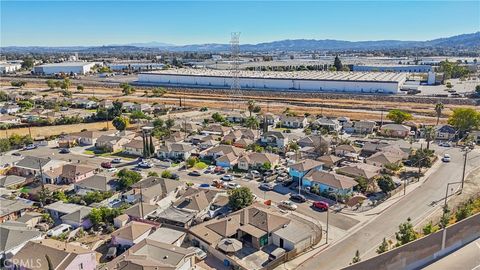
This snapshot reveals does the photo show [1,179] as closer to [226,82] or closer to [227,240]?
[227,240]

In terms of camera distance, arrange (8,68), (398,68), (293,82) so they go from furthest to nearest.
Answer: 1. (8,68)
2. (398,68)
3. (293,82)

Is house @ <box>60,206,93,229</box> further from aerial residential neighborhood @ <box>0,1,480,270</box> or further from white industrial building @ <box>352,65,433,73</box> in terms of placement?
white industrial building @ <box>352,65,433,73</box>

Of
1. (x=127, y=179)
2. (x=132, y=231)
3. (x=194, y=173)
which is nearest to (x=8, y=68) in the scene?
(x=194, y=173)

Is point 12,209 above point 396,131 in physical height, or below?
below

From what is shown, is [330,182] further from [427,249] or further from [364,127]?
[364,127]

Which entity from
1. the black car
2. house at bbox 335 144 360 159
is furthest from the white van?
house at bbox 335 144 360 159

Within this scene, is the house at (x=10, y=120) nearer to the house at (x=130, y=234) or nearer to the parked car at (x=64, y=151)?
the parked car at (x=64, y=151)
